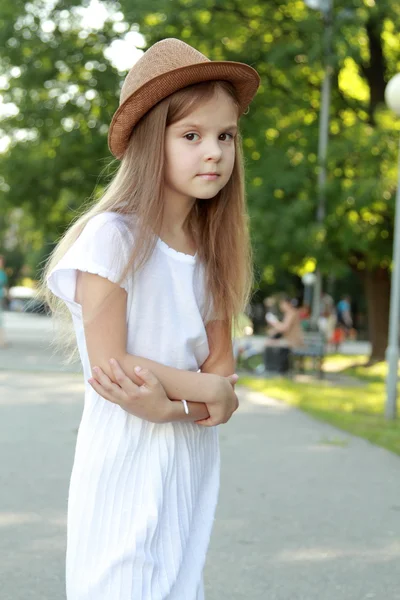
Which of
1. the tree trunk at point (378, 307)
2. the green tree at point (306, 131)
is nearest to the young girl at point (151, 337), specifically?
the green tree at point (306, 131)

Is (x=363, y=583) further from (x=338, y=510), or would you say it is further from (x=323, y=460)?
(x=323, y=460)

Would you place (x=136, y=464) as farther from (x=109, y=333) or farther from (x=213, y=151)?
(x=213, y=151)

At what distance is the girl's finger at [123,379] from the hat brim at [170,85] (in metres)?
0.59

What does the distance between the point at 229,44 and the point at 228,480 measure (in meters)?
16.8

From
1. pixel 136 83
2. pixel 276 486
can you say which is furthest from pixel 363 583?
pixel 136 83

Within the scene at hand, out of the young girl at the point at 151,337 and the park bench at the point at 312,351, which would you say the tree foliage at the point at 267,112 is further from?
the young girl at the point at 151,337

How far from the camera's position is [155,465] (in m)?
2.55

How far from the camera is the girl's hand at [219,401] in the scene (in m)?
2.54

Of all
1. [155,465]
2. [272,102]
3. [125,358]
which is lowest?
[155,465]

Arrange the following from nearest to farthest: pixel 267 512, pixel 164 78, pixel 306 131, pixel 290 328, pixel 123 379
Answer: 1. pixel 123 379
2. pixel 164 78
3. pixel 267 512
4. pixel 290 328
5. pixel 306 131

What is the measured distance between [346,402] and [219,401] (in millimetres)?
11533

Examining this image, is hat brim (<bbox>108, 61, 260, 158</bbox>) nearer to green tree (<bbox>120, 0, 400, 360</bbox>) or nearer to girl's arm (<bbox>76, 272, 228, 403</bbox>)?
girl's arm (<bbox>76, 272, 228, 403</bbox>)

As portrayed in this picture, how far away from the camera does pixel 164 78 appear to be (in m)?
2.54

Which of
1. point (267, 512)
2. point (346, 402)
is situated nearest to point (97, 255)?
point (267, 512)
